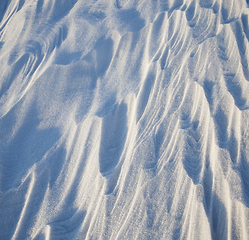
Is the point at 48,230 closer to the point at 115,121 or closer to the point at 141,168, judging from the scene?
the point at 141,168

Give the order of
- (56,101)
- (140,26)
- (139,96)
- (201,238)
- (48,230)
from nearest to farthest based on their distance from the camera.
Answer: (201,238)
(48,230)
(139,96)
(56,101)
(140,26)

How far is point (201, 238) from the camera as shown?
3.24 feet

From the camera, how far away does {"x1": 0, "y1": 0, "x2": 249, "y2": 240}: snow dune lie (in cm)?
109

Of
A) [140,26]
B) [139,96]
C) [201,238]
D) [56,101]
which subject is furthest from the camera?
[140,26]

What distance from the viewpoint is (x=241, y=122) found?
1.21 meters

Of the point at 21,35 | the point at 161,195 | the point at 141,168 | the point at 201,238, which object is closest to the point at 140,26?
the point at 21,35

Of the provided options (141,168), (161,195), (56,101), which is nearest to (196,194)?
(161,195)

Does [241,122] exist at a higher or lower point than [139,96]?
lower

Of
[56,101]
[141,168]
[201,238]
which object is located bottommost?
[201,238]

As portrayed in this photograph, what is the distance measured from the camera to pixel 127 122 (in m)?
1.41

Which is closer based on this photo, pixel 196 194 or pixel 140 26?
pixel 196 194

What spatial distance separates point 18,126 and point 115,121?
0.80 meters

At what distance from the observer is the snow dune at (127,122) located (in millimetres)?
1086

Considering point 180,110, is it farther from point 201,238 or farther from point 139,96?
point 201,238
